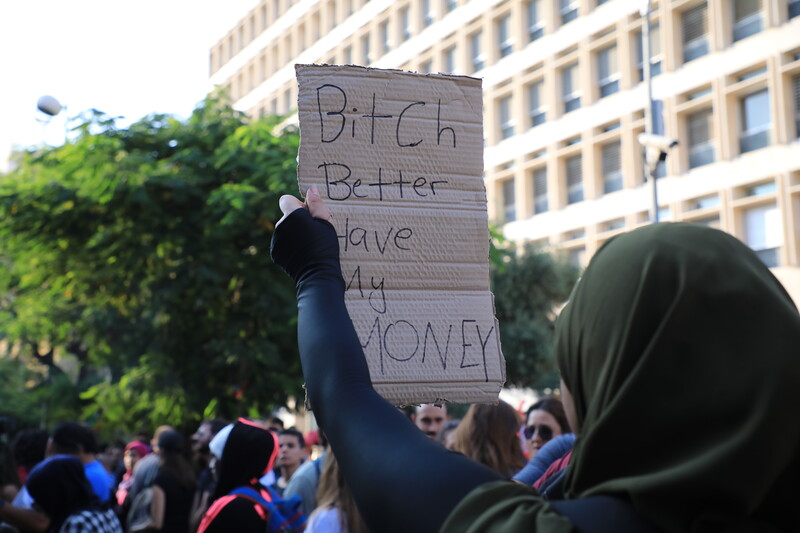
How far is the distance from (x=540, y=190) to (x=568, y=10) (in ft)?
20.4

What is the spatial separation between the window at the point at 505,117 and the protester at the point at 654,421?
3557 cm

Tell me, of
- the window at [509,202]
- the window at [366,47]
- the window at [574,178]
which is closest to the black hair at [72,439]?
the window at [574,178]

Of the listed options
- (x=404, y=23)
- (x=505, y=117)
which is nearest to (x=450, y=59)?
(x=404, y=23)

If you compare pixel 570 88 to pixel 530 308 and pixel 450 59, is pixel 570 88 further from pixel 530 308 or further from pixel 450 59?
pixel 530 308

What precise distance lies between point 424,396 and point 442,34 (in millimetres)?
38727

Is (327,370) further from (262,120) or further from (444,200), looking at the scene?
(262,120)

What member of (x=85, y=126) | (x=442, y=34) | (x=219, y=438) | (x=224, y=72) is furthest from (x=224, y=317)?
(x=224, y=72)

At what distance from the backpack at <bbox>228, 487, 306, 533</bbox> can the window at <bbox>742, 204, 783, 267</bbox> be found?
22611 millimetres

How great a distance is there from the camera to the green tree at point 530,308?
28500mm

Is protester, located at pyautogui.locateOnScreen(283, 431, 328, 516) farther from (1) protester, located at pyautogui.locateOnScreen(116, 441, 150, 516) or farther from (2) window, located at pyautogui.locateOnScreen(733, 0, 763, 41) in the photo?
(2) window, located at pyautogui.locateOnScreen(733, 0, 763, 41)

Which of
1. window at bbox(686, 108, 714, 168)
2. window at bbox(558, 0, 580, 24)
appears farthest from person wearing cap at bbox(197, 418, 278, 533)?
window at bbox(558, 0, 580, 24)

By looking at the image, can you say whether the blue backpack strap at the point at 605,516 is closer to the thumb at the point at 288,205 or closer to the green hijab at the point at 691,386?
the green hijab at the point at 691,386

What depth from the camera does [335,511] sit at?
4.71 metres

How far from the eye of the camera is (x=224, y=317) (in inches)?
700
